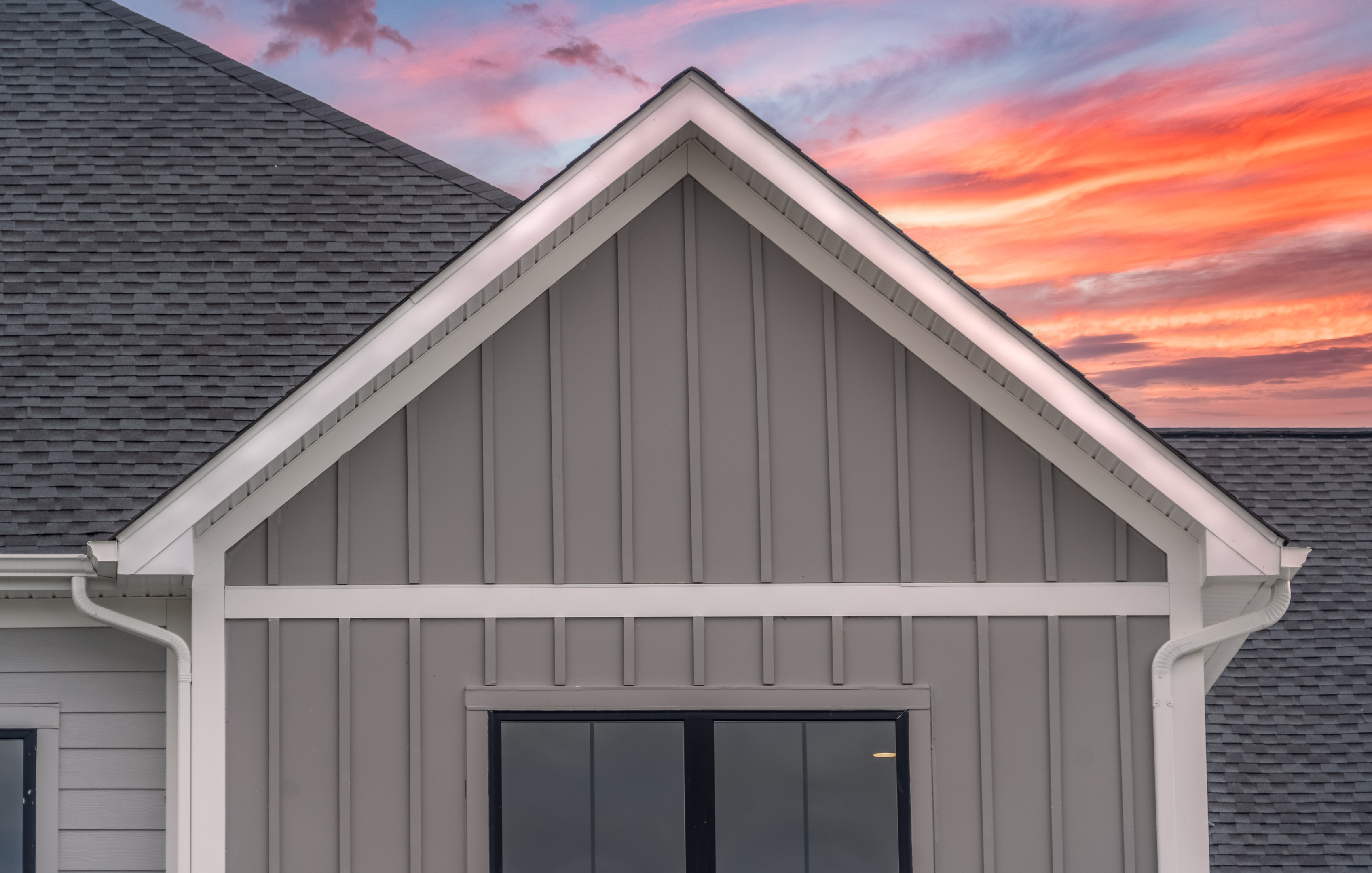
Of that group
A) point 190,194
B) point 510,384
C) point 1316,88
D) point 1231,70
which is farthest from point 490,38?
point 510,384

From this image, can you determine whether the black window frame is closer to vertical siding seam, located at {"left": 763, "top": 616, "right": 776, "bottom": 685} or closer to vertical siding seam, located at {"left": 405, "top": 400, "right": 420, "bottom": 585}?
vertical siding seam, located at {"left": 405, "top": 400, "right": 420, "bottom": 585}

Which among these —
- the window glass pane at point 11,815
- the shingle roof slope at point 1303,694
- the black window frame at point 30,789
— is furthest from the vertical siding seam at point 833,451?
the shingle roof slope at point 1303,694

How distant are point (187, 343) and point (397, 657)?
9.98 ft

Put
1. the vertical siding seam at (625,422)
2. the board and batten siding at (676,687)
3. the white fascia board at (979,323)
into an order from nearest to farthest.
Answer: the white fascia board at (979,323) < the board and batten siding at (676,687) < the vertical siding seam at (625,422)

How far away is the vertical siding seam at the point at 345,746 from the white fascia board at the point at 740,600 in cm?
13

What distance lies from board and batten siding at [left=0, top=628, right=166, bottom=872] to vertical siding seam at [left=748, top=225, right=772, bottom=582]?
10.5 ft

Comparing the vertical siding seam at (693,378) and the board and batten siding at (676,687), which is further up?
the vertical siding seam at (693,378)

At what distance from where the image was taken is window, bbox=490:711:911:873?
14.0 feet

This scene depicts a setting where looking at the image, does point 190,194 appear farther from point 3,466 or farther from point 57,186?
point 3,466

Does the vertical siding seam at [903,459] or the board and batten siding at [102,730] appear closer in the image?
the vertical siding seam at [903,459]

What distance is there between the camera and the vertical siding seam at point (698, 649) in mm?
4211

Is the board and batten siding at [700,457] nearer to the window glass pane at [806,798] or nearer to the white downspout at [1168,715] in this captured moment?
the white downspout at [1168,715]

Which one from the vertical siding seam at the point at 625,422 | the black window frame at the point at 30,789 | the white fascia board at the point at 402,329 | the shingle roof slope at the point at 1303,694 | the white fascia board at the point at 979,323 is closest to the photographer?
the white fascia board at the point at 402,329

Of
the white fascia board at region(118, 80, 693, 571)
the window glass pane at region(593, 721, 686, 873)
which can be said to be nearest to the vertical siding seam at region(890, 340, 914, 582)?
the window glass pane at region(593, 721, 686, 873)
